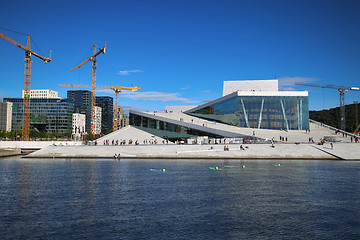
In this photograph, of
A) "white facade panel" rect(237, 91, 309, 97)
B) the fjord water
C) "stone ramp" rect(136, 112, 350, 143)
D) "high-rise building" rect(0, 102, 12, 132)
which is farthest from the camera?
"high-rise building" rect(0, 102, 12, 132)

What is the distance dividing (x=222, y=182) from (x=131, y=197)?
6963 mm

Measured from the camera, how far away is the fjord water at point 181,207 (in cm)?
1184

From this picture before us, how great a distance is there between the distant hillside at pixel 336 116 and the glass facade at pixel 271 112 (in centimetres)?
4157

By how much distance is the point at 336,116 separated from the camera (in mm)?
102625

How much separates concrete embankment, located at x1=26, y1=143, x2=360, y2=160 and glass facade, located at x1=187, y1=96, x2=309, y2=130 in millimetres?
14215

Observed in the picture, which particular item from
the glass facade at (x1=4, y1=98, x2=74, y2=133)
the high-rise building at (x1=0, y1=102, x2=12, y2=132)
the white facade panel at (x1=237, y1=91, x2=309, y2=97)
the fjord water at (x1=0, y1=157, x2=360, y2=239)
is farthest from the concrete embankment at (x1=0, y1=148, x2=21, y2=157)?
the high-rise building at (x1=0, y1=102, x2=12, y2=132)

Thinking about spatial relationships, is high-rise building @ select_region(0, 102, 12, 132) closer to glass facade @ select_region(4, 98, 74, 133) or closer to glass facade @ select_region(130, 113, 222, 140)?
glass facade @ select_region(4, 98, 74, 133)

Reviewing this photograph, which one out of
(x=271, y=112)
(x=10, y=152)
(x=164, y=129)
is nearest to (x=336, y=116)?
(x=271, y=112)

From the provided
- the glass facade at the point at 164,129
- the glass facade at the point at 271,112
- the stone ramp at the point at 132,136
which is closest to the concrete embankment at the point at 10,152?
the stone ramp at the point at 132,136

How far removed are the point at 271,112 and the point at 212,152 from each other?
1897 centimetres

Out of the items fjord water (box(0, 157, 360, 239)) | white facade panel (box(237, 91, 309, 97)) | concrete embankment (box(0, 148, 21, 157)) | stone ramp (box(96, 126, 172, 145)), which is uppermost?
white facade panel (box(237, 91, 309, 97))

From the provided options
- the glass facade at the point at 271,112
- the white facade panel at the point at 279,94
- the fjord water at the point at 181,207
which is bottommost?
the fjord water at the point at 181,207

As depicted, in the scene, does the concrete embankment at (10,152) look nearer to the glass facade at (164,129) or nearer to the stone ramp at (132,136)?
the stone ramp at (132,136)

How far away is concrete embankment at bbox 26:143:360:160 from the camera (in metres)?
39.3
